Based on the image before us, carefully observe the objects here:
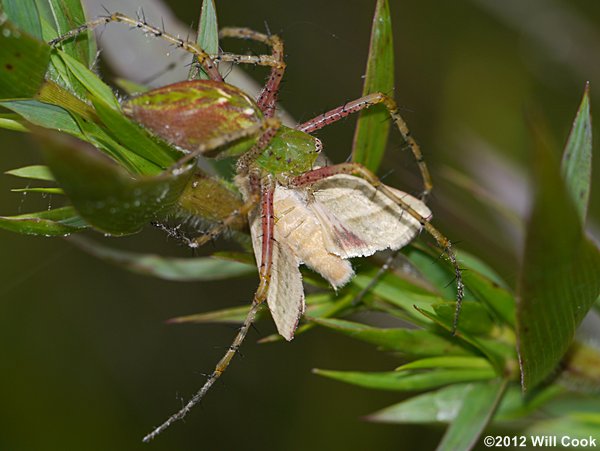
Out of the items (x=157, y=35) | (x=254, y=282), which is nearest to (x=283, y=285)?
(x=157, y=35)

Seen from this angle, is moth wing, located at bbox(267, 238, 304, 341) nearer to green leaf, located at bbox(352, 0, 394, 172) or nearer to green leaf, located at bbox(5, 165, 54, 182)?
green leaf, located at bbox(352, 0, 394, 172)

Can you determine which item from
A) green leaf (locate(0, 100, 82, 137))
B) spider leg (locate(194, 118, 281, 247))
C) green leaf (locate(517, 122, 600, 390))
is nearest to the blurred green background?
spider leg (locate(194, 118, 281, 247))

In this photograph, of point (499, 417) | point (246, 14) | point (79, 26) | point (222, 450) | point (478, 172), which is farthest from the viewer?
→ point (246, 14)

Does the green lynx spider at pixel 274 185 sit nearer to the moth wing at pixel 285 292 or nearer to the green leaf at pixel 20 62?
the moth wing at pixel 285 292

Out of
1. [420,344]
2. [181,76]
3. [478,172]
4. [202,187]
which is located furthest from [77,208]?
[478,172]

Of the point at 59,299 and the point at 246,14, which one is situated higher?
the point at 246,14

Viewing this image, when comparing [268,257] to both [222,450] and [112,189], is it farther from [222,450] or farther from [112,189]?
[222,450]

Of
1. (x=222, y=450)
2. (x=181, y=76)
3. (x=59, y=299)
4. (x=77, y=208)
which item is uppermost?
(x=77, y=208)
